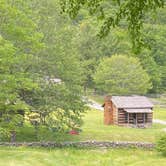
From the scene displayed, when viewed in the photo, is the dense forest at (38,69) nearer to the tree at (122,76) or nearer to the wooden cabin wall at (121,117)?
the wooden cabin wall at (121,117)

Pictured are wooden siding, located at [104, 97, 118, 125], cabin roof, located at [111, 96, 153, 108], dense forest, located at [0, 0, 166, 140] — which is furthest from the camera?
cabin roof, located at [111, 96, 153, 108]

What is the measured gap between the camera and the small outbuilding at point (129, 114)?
47.0 meters

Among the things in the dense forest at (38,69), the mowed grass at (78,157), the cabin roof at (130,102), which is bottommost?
the mowed grass at (78,157)

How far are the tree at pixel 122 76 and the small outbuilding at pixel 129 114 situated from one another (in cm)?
1038

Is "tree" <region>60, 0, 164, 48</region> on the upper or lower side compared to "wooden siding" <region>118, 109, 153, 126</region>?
upper

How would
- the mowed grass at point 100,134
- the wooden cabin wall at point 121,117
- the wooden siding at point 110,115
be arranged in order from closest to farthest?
the mowed grass at point 100,134 → the wooden cabin wall at point 121,117 → the wooden siding at point 110,115

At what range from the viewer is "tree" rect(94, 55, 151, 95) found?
5862 cm

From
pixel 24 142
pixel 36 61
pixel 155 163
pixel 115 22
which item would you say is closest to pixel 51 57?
pixel 36 61

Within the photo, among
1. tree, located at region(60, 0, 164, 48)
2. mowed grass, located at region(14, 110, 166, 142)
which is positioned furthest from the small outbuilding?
tree, located at region(60, 0, 164, 48)

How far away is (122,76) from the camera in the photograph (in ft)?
191

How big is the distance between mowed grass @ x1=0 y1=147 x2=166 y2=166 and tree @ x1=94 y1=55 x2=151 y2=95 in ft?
79.1

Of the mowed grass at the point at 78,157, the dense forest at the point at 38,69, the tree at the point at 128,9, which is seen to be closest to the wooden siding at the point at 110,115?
the dense forest at the point at 38,69

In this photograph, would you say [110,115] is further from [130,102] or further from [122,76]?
[122,76]

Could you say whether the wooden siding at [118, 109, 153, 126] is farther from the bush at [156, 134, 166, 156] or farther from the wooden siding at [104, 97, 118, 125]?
the bush at [156, 134, 166, 156]
